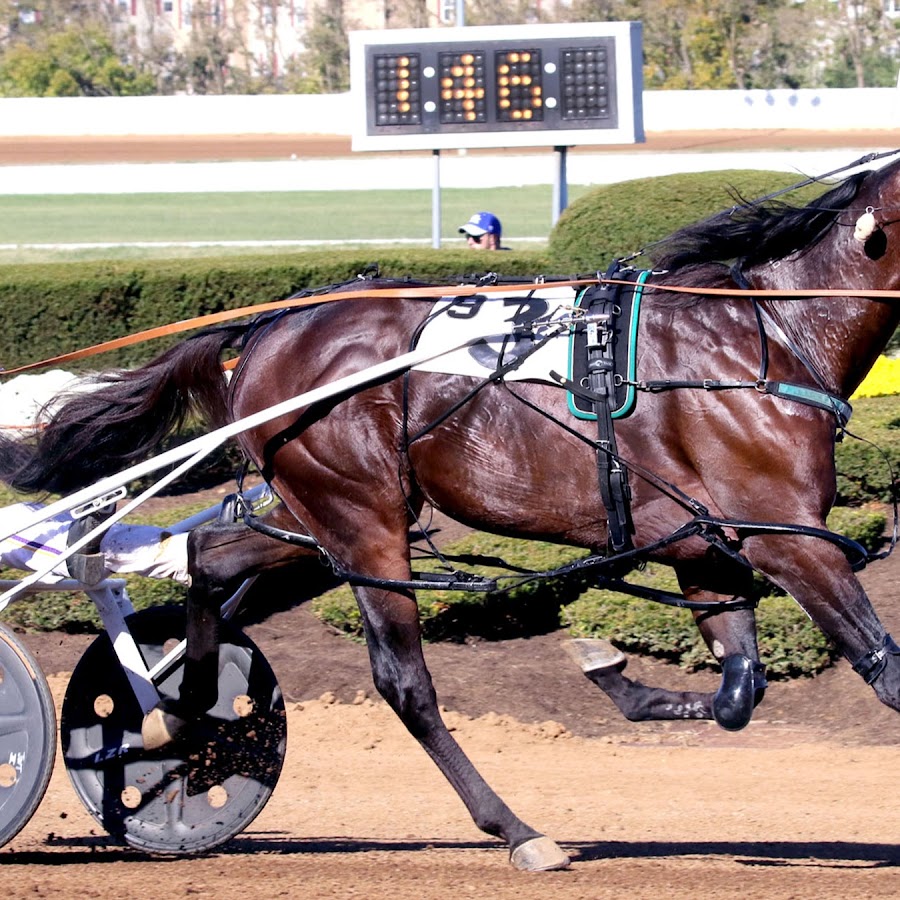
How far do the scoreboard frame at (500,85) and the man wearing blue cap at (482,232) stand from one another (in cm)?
61

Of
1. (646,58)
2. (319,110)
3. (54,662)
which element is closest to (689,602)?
(54,662)

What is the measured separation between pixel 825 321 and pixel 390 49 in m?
7.49

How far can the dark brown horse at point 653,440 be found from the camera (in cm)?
360

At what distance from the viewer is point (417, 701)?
13.4 ft

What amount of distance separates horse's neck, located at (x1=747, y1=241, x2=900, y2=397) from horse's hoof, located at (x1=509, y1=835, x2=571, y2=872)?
146 centimetres

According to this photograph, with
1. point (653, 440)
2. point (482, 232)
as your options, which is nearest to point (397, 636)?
point (653, 440)

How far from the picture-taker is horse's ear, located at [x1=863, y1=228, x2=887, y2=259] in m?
3.57

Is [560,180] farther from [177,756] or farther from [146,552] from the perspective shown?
[177,756]

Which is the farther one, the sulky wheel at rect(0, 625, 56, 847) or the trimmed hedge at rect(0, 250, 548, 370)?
the trimmed hedge at rect(0, 250, 548, 370)

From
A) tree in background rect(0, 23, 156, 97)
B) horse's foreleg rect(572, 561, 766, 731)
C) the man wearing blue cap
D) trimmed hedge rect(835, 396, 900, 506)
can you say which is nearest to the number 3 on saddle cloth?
horse's foreleg rect(572, 561, 766, 731)

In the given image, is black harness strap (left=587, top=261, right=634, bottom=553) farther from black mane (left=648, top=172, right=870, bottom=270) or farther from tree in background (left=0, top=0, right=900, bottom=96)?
tree in background (left=0, top=0, right=900, bottom=96)

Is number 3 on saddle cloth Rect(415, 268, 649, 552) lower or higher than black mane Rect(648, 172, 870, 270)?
lower

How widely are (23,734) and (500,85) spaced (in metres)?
7.66

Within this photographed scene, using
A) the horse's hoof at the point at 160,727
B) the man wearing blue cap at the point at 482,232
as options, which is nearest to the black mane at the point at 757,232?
the horse's hoof at the point at 160,727
